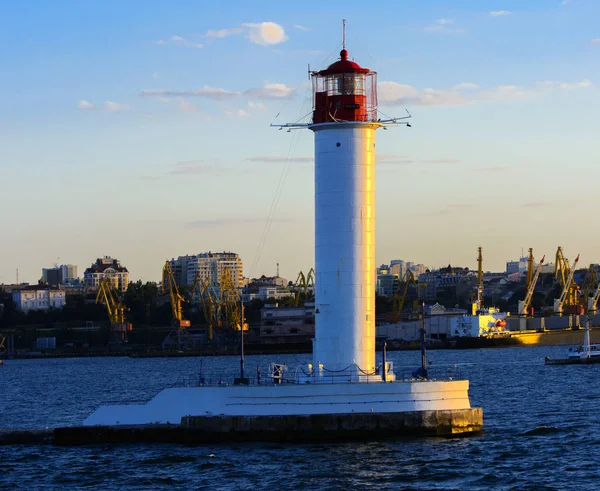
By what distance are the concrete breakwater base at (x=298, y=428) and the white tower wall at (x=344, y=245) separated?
2339 mm

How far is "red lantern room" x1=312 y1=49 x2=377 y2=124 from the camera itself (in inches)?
1431

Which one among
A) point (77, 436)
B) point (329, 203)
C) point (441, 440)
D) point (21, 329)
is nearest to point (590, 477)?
point (441, 440)

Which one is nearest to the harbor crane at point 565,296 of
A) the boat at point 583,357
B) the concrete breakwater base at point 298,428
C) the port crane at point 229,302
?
the port crane at point 229,302

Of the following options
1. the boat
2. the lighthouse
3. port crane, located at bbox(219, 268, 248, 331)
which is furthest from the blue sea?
port crane, located at bbox(219, 268, 248, 331)

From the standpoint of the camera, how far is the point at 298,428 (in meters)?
34.0

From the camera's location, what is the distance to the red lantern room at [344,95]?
3634 centimetres

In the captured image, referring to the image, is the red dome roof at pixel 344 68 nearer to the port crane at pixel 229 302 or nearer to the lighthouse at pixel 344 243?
the lighthouse at pixel 344 243

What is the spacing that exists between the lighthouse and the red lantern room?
0.72ft

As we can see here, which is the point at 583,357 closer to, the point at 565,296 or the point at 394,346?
the point at 394,346

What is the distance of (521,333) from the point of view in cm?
16412

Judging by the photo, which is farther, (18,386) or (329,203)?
(18,386)

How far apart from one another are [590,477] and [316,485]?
789cm

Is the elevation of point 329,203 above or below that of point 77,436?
above

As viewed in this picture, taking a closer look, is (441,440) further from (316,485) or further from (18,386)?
(18,386)
